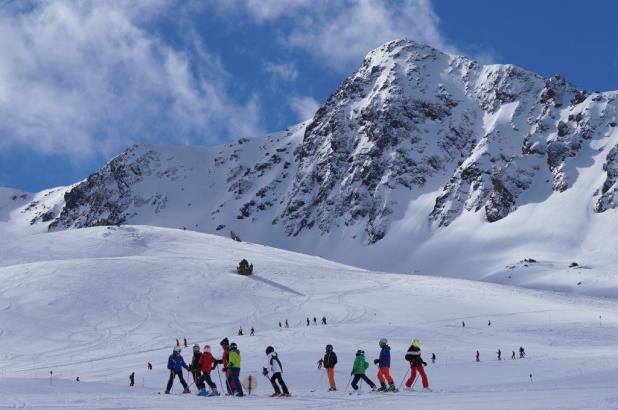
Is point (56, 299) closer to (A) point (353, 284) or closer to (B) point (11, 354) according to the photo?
(B) point (11, 354)

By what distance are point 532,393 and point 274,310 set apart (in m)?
45.9

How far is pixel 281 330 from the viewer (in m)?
48.2

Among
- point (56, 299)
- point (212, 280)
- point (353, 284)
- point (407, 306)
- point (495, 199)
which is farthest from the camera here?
point (495, 199)

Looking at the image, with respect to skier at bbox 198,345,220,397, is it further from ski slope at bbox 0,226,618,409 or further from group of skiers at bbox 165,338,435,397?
ski slope at bbox 0,226,618,409

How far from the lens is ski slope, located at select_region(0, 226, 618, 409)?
18750 mm

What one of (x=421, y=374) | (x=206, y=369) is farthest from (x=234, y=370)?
(x=421, y=374)

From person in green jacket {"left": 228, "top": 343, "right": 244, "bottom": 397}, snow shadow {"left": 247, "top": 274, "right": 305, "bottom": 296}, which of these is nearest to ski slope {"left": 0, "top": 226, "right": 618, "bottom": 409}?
snow shadow {"left": 247, "top": 274, "right": 305, "bottom": 296}

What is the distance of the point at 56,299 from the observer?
198ft

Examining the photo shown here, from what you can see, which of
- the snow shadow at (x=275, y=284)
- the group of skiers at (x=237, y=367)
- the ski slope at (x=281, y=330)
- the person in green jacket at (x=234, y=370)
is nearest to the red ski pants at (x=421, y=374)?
the group of skiers at (x=237, y=367)

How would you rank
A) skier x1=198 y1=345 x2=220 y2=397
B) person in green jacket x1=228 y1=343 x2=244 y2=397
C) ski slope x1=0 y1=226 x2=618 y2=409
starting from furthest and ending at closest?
skier x1=198 y1=345 x2=220 y2=397 < person in green jacket x1=228 y1=343 x2=244 y2=397 < ski slope x1=0 y1=226 x2=618 y2=409

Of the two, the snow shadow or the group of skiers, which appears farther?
the snow shadow

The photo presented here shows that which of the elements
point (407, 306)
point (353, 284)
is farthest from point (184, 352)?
point (353, 284)

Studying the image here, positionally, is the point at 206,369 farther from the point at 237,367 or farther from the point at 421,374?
the point at 421,374

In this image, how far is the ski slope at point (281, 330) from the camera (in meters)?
18.8
